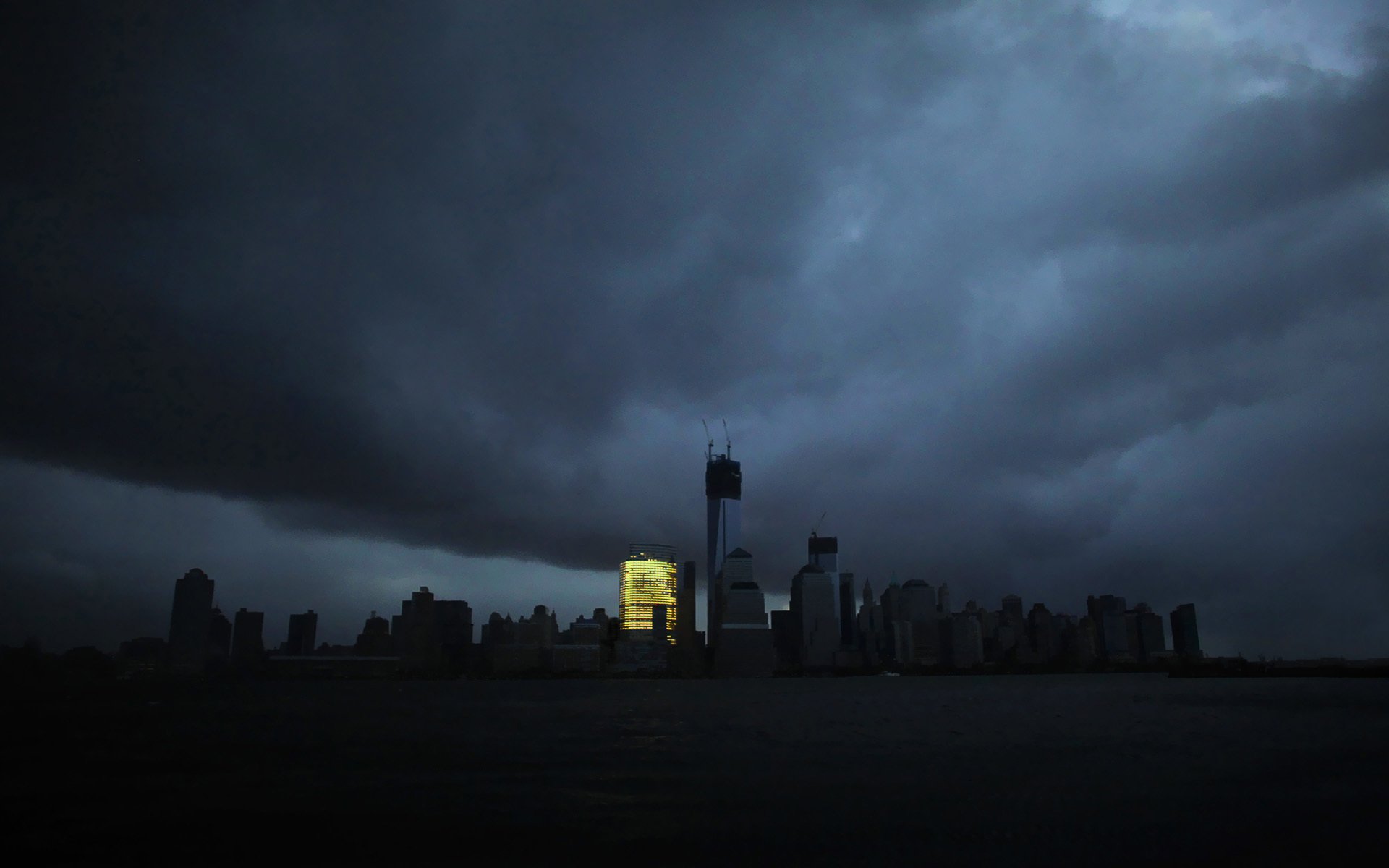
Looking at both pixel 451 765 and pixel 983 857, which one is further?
pixel 451 765

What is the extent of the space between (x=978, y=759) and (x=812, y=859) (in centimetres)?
4854

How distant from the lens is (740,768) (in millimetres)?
77000

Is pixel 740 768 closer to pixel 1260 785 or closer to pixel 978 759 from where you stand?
pixel 978 759

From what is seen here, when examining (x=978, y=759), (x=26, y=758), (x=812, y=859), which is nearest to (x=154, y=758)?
(x=26, y=758)

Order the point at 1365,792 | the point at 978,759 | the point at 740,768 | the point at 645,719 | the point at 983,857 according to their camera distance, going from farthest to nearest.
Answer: the point at 645,719 → the point at 978,759 → the point at 740,768 → the point at 1365,792 → the point at 983,857

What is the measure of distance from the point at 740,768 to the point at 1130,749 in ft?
154

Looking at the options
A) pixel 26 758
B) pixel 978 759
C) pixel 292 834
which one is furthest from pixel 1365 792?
pixel 26 758

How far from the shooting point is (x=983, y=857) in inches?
1613

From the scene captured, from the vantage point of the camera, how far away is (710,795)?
6084 centimetres

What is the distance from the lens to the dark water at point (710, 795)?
4419 cm

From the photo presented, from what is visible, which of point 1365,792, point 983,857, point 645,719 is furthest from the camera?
point 645,719

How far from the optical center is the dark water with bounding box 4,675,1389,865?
4419 cm

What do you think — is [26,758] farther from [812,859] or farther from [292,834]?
[812,859]

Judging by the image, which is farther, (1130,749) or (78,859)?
(1130,749)
